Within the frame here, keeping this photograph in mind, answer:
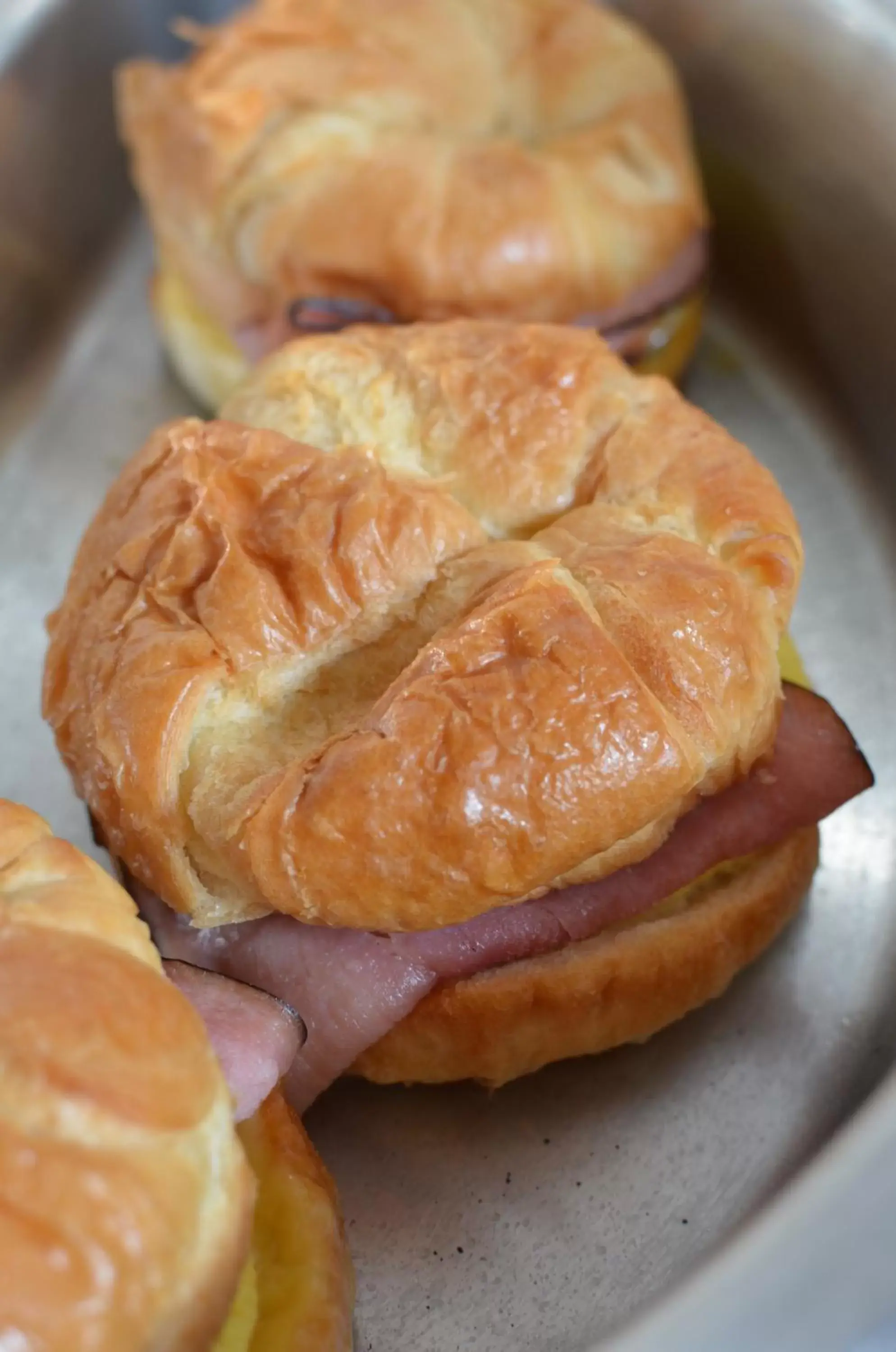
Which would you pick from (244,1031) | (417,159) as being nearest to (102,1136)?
(244,1031)

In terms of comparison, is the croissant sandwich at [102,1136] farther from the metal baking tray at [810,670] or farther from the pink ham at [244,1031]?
the metal baking tray at [810,670]

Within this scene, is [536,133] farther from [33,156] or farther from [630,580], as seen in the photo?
[630,580]

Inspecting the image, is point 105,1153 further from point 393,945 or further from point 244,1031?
point 393,945

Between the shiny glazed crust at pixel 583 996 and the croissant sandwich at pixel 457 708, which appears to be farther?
the shiny glazed crust at pixel 583 996

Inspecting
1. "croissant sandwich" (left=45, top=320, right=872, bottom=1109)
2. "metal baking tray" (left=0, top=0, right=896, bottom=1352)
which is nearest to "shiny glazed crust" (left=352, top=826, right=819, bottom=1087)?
"croissant sandwich" (left=45, top=320, right=872, bottom=1109)

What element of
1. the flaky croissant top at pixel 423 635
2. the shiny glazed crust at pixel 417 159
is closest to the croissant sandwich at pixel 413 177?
the shiny glazed crust at pixel 417 159

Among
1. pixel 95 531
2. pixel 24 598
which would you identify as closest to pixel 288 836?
pixel 95 531
